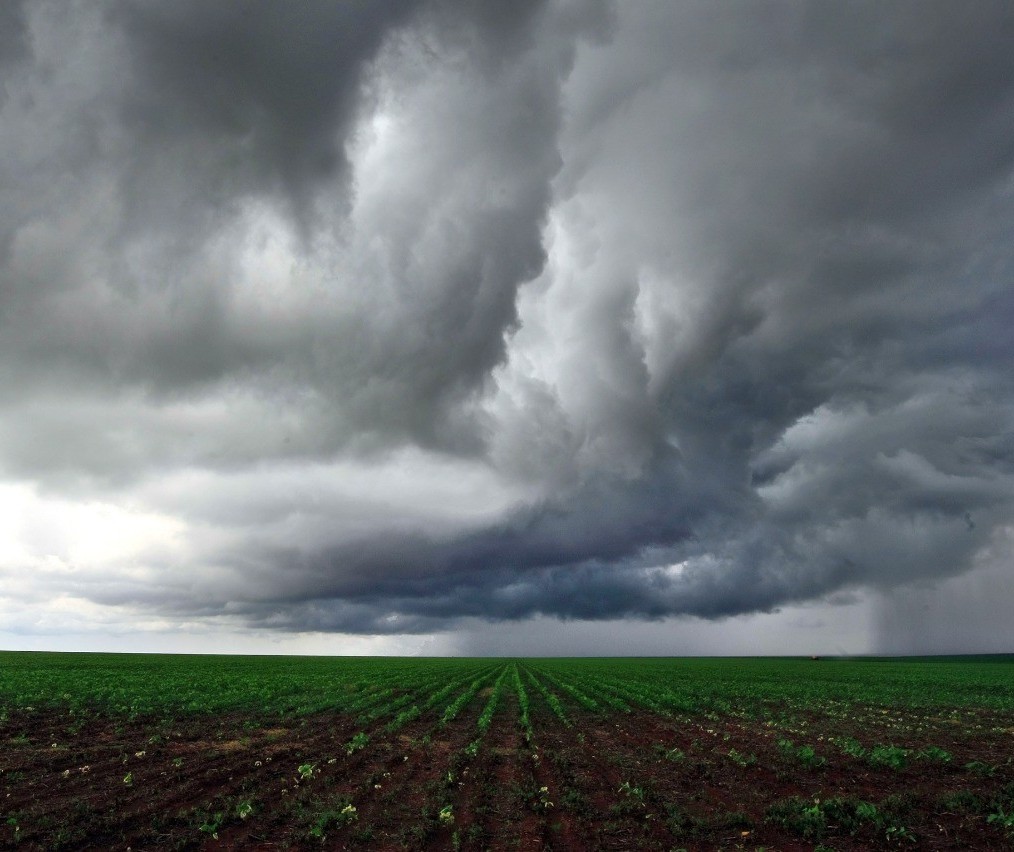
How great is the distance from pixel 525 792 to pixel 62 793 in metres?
10.9

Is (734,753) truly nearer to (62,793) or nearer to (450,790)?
(450,790)

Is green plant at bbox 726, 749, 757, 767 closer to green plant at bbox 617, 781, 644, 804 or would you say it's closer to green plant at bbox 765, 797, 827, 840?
green plant at bbox 765, 797, 827, 840

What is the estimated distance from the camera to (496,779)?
1579cm

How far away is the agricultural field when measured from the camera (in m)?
11.5

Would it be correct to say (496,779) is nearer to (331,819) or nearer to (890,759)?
(331,819)

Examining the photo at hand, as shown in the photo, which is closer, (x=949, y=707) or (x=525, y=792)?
(x=525, y=792)

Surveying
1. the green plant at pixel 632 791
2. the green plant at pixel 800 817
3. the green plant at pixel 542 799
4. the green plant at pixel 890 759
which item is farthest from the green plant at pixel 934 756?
the green plant at pixel 542 799

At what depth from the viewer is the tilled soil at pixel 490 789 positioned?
11344mm

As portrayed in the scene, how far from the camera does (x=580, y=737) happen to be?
22.4m

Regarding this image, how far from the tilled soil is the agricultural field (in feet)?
0.24

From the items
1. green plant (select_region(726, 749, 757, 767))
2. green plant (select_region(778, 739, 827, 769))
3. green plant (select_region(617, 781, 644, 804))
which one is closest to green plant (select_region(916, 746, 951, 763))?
green plant (select_region(778, 739, 827, 769))

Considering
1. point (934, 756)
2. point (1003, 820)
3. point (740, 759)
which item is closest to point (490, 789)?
point (740, 759)

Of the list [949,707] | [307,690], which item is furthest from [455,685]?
[949,707]

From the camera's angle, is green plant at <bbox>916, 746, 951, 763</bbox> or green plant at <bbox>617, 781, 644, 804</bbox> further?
green plant at <bbox>916, 746, 951, 763</bbox>
